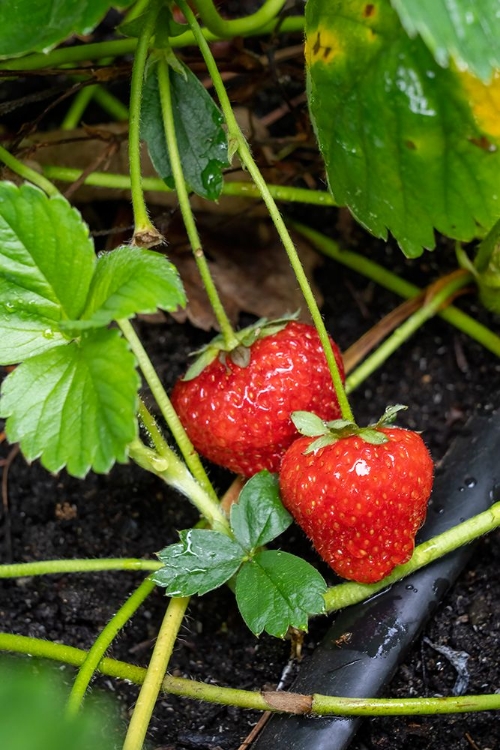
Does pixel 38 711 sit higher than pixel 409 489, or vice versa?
pixel 38 711

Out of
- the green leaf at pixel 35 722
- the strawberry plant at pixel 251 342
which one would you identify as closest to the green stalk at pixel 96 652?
the strawberry plant at pixel 251 342

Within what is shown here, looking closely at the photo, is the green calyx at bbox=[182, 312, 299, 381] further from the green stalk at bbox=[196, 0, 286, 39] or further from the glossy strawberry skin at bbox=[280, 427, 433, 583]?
the green stalk at bbox=[196, 0, 286, 39]

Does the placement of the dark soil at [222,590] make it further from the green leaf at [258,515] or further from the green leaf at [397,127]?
the green leaf at [397,127]

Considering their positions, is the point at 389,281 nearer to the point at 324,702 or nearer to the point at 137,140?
the point at 137,140

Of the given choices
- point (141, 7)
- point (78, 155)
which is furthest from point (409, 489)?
point (78, 155)

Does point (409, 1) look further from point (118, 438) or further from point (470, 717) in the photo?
point (470, 717)

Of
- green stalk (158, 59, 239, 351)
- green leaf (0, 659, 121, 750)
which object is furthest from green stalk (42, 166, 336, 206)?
green leaf (0, 659, 121, 750)
